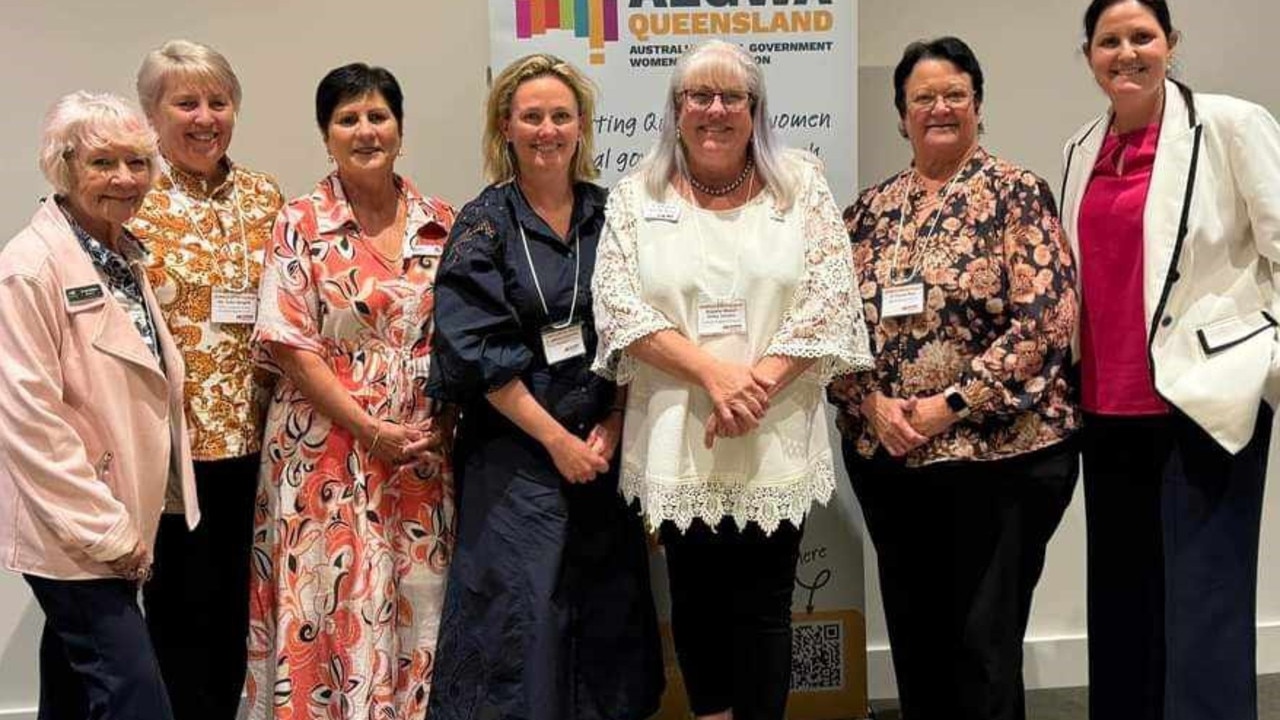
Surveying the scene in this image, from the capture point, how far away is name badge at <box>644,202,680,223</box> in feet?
7.21

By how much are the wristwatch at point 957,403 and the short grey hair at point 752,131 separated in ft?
1.75

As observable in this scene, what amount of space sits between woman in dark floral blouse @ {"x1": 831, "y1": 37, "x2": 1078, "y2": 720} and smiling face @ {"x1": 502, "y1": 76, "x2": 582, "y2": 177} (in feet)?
2.39

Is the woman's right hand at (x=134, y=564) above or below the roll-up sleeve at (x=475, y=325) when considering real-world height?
below

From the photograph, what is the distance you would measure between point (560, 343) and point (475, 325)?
0.19 meters

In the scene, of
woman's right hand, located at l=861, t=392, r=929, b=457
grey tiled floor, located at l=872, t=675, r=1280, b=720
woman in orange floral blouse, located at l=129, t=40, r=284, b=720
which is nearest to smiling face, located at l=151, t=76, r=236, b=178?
woman in orange floral blouse, located at l=129, t=40, r=284, b=720

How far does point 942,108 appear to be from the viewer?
232 centimetres

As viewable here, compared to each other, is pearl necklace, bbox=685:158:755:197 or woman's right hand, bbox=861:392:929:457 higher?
pearl necklace, bbox=685:158:755:197

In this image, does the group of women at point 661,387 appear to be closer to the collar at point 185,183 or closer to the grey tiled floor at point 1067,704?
the collar at point 185,183

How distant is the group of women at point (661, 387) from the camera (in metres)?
2.15

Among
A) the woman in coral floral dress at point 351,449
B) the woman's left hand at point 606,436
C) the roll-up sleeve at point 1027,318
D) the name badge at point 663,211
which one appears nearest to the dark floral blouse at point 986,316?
the roll-up sleeve at point 1027,318

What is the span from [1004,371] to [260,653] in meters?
1.81

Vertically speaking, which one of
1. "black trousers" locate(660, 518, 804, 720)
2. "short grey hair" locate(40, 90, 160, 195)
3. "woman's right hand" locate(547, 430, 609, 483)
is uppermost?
"short grey hair" locate(40, 90, 160, 195)

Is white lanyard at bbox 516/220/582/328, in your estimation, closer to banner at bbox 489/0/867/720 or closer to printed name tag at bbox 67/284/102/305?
banner at bbox 489/0/867/720

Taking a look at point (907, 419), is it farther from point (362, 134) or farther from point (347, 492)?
point (362, 134)
